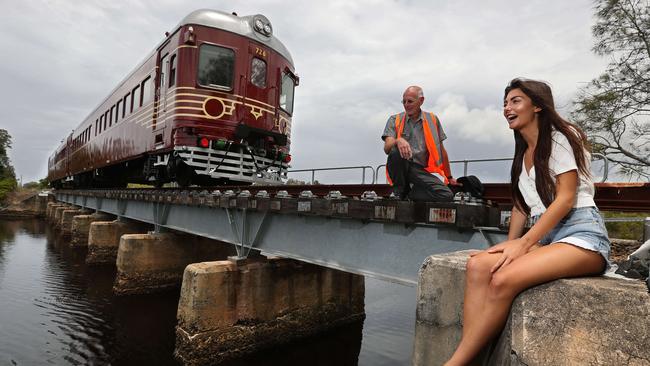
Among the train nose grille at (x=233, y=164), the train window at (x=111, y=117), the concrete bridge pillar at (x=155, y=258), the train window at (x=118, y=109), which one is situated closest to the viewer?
the train nose grille at (x=233, y=164)

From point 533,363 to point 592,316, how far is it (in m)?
0.29

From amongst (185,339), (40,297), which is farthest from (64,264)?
(185,339)

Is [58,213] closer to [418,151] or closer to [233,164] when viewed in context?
[233,164]

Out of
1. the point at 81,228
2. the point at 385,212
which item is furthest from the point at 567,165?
the point at 81,228

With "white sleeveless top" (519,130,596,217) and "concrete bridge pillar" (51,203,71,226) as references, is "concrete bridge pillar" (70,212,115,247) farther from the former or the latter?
"white sleeveless top" (519,130,596,217)

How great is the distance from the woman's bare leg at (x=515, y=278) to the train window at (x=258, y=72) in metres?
8.45

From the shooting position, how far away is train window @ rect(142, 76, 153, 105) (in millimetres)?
10219

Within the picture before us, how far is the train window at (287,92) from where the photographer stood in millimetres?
10281

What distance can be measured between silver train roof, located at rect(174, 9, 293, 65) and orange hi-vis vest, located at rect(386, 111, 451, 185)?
6574mm

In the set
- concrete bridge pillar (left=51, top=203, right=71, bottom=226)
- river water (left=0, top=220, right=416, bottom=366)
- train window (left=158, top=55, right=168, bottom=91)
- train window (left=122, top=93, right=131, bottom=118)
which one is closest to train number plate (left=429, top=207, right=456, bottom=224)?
river water (left=0, top=220, right=416, bottom=366)

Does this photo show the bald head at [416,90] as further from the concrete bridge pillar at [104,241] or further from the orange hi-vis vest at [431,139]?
the concrete bridge pillar at [104,241]

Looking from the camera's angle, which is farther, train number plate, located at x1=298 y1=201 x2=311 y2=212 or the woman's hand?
train number plate, located at x1=298 y1=201 x2=311 y2=212

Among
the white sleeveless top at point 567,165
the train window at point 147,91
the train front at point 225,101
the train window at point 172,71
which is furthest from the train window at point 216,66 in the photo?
the white sleeveless top at point 567,165

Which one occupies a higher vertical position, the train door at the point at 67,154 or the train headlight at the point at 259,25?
the train headlight at the point at 259,25
